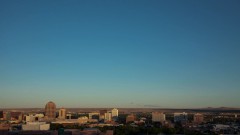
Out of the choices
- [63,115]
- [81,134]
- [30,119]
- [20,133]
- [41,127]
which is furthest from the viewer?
[63,115]

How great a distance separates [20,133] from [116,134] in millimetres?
9841

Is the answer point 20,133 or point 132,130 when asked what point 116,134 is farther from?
point 20,133

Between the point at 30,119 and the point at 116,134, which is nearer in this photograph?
the point at 116,134

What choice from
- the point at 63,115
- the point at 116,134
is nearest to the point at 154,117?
the point at 63,115

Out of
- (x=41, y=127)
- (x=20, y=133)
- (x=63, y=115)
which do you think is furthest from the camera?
Answer: (x=63, y=115)

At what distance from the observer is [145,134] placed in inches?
1580

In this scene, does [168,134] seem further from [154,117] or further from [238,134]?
[154,117]

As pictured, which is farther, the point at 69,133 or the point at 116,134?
the point at 116,134

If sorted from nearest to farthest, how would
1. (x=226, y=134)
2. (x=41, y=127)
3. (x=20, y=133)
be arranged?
1. (x=20, y=133)
2. (x=226, y=134)
3. (x=41, y=127)

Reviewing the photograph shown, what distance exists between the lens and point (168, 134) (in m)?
40.4

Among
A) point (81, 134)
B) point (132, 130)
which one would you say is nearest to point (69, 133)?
point (81, 134)

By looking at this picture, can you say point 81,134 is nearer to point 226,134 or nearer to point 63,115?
point 226,134

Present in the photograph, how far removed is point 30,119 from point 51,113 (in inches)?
511

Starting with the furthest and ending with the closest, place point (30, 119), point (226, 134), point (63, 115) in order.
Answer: point (63, 115)
point (30, 119)
point (226, 134)
